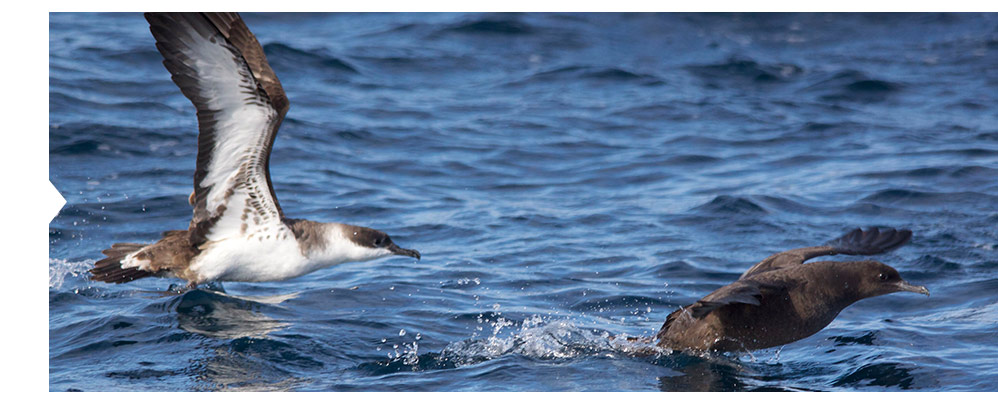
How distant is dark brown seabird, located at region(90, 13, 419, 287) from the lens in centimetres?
688


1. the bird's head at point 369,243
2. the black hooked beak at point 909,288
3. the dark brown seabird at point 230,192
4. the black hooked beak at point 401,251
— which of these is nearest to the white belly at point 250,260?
the dark brown seabird at point 230,192

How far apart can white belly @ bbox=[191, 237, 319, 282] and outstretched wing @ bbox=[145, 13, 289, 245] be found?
114 mm

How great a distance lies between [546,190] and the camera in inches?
468

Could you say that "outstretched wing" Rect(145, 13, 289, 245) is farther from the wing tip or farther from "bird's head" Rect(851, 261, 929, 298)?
the wing tip

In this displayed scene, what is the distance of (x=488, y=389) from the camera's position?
6.18 m

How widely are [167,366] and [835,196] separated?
27.4ft

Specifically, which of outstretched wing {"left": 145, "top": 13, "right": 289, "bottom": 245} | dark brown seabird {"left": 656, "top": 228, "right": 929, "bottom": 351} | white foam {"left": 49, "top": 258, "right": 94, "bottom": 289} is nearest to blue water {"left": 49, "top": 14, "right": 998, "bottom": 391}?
white foam {"left": 49, "top": 258, "right": 94, "bottom": 289}

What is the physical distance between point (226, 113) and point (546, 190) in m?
5.40

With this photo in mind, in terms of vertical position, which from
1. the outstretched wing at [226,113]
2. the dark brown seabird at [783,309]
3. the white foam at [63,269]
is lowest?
the white foam at [63,269]

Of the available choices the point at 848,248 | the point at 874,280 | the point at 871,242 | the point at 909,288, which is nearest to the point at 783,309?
the point at 874,280

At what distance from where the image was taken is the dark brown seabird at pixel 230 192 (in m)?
6.88

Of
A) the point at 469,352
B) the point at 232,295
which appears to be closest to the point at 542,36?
the point at 232,295

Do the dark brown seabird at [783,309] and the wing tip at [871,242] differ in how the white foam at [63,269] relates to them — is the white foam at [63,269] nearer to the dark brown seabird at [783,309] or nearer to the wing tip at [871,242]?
the dark brown seabird at [783,309]

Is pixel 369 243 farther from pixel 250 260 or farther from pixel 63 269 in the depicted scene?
pixel 63 269
